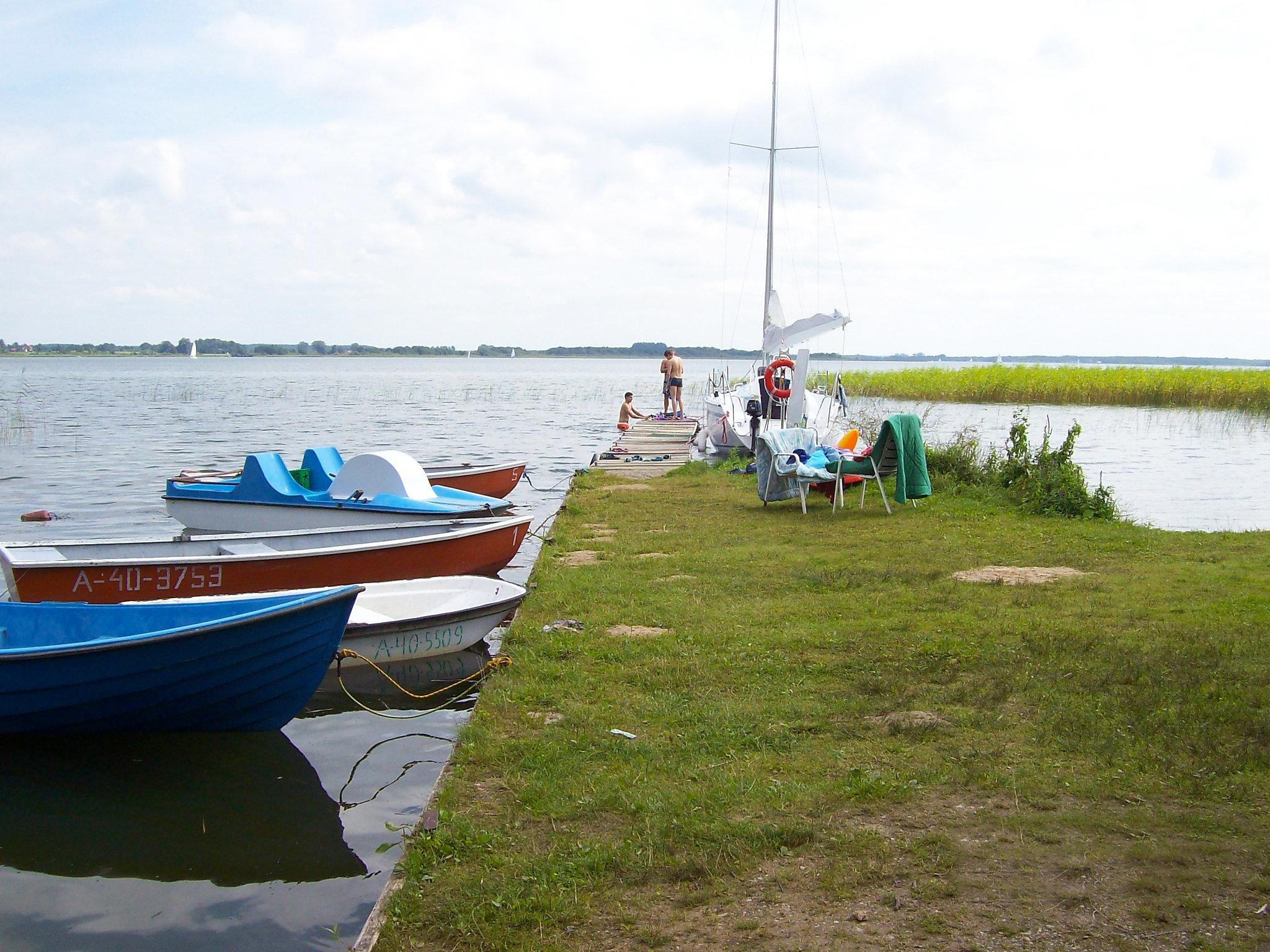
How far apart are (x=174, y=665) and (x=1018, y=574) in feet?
21.0

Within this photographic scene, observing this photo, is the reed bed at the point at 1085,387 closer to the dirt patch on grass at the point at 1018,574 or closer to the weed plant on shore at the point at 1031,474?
the weed plant on shore at the point at 1031,474

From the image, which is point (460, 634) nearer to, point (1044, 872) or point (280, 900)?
point (280, 900)

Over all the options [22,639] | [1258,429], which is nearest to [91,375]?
[1258,429]

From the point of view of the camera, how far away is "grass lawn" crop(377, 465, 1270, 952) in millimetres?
3469

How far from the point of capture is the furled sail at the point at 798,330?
827 inches

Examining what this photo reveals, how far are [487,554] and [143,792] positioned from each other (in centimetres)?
499

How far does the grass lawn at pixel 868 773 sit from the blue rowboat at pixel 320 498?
389cm

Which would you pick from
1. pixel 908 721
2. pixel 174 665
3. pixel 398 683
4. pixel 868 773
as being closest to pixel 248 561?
pixel 398 683

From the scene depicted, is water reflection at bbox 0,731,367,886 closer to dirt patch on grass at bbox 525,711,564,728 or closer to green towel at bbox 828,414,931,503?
dirt patch on grass at bbox 525,711,564,728

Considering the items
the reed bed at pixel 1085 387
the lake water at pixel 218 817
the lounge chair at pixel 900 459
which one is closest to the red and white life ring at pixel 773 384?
the lake water at pixel 218 817

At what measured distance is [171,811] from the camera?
5.68 meters

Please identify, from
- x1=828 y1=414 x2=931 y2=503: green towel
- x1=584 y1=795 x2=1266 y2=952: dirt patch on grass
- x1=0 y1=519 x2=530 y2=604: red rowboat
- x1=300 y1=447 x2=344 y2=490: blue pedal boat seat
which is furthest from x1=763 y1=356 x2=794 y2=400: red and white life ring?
x1=584 y1=795 x2=1266 y2=952: dirt patch on grass

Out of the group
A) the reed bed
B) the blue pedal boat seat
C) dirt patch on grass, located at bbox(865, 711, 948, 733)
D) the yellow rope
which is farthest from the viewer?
the reed bed

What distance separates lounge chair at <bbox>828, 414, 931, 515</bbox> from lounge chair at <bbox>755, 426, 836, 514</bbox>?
393 mm
